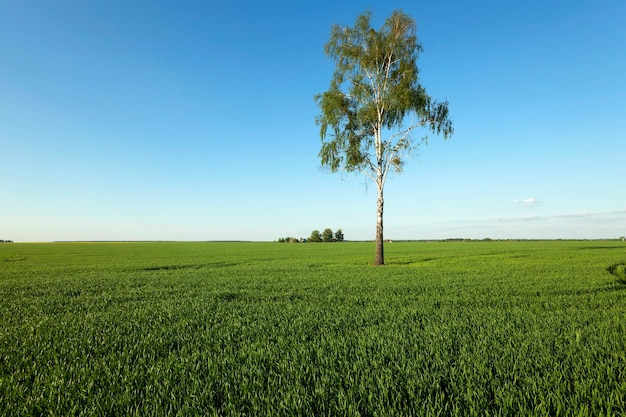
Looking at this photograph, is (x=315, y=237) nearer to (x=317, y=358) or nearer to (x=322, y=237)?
(x=322, y=237)

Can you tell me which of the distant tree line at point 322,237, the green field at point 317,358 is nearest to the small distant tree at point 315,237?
the distant tree line at point 322,237

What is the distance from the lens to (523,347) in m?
4.54

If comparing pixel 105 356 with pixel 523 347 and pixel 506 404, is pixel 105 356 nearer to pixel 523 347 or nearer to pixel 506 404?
pixel 506 404

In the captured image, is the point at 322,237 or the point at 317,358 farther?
the point at 322,237

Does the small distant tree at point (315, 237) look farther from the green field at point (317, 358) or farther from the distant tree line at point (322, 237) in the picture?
the green field at point (317, 358)

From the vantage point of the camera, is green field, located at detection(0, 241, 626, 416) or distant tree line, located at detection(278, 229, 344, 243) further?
distant tree line, located at detection(278, 229, 344, 243)

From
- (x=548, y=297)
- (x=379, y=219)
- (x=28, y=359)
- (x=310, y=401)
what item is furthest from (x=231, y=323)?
(x=379, y=219)

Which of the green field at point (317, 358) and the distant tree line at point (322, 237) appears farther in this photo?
the distant tree line at point (322, 237)

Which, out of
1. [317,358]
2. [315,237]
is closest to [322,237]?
[315,237]

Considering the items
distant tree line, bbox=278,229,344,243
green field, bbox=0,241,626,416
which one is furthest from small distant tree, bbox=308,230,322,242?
green field, bbox=0,241,626,416

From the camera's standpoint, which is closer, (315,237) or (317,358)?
(317,358)

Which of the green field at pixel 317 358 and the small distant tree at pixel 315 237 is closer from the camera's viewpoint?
the green field at pixel 317 358

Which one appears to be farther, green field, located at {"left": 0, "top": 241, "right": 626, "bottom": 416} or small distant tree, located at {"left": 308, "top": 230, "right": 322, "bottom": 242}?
small distant tree, located at {"left": 308, "top": 230, "right": 322, "bottom": 242}

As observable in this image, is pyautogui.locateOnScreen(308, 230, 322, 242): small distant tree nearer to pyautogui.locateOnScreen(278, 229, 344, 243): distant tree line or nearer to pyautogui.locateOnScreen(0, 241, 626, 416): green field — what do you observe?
pyautogui.locateOnScreen(278, 229, 344, 243): distant tree line
